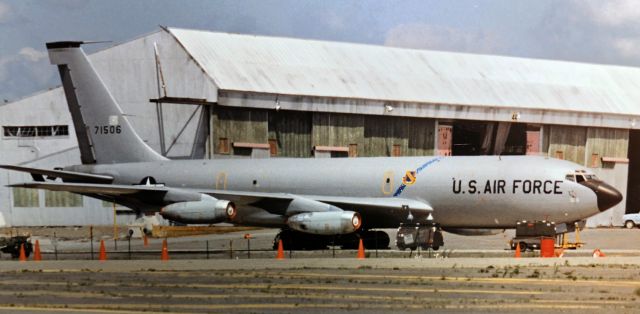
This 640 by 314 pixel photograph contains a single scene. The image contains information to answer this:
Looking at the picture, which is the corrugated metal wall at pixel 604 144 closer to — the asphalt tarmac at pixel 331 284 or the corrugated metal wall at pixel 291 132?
the corrugated metal wall at pixel 291 132

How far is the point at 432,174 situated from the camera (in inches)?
1449

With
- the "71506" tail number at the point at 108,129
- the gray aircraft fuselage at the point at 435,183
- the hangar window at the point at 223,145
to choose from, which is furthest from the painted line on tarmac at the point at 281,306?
the hangar window at the point at 223,145

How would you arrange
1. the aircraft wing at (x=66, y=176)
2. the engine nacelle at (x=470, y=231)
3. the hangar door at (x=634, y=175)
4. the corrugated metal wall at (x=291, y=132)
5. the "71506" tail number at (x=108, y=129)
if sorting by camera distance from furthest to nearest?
the hangar door at (x=634, y=175) → the corrugated metal wall at (x=291, y=132) → the "71506" tail number at (x=108, y=129) → the aircraft wing at (x=66, y=176) → the engine nacelle at (x=470, y=231)

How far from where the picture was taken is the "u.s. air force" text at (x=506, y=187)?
113ft

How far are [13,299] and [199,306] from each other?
5234 millimetres

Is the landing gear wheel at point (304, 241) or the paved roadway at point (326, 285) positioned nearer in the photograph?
the paved roadway at point (326, 285)

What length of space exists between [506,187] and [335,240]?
8287mm

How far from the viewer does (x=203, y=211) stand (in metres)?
36.0

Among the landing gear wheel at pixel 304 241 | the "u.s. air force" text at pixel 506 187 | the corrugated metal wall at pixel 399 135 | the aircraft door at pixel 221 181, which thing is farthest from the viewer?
the corrugated metal wall at pixel 399 135

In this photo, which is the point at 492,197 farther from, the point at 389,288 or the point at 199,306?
the point at 199,306

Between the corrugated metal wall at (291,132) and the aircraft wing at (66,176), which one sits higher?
the corrugated metal wall at (291,132)

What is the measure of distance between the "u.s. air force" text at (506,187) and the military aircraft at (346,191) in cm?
4

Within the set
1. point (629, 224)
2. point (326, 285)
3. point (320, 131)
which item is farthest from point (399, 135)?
point (326, 285)

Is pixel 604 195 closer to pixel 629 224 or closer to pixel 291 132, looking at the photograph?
pixel 291 132
